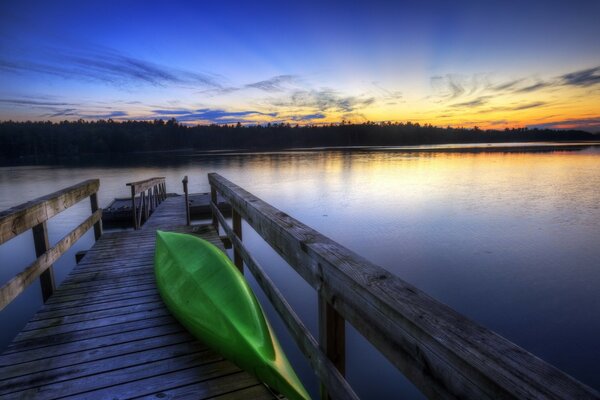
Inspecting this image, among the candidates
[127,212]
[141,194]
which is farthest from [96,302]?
[127,212]

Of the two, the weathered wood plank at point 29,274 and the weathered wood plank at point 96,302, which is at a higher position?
the weathered wood plank at point 29,274

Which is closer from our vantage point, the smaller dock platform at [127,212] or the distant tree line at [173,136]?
the smaller dock platform at [127,212]

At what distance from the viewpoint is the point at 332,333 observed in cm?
158

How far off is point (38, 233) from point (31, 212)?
1.40ft

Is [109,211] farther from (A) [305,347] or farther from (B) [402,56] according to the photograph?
(B) [402,56]

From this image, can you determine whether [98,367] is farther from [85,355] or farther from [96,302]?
[96,302]

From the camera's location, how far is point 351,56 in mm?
27797

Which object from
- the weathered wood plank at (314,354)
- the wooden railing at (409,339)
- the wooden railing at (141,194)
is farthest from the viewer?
the wooden railing at (141,194)

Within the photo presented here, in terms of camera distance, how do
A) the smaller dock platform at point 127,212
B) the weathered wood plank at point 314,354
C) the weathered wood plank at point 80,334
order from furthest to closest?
the smaller dock platform at point 127,212
the weathered wood plank at point 80,334
the weathered wood plank at point 314,354

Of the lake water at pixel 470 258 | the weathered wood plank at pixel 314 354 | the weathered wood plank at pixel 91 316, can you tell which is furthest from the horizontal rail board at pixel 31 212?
the lake water at pixel 470 258

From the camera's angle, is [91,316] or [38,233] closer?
[91,316]

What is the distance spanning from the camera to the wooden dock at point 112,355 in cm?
208

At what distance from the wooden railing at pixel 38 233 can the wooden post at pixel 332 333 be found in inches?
99.5

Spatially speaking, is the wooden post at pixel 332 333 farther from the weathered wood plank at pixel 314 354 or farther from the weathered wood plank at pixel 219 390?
the weathered wood plank at pixel 219 390
